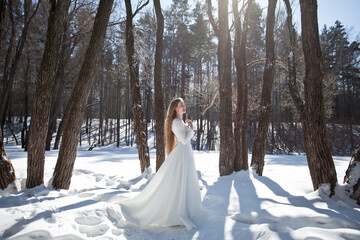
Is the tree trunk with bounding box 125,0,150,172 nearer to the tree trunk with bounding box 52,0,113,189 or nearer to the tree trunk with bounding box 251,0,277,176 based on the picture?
the tree trunk with bounding box 52,0,113,189

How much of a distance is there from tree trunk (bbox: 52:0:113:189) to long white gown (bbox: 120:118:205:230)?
1701mm

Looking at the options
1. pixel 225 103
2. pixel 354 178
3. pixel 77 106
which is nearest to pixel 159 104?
pixel 225 103

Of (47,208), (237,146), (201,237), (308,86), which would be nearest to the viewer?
(201,237)

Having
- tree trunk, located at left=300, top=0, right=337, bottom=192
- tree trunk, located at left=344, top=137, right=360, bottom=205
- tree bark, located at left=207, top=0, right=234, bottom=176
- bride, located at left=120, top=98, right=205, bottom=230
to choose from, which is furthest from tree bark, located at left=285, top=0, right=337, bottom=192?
bride, located at left=120, top=98, right=205, bottom=230

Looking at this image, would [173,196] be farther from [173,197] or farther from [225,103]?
[225,103]

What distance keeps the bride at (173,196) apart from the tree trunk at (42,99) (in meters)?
2.06

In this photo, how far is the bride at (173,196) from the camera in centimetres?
314

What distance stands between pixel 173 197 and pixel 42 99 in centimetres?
315

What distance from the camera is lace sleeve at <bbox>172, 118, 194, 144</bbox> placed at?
3.44m

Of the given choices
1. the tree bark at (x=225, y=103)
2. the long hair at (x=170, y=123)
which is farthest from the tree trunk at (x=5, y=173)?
the tree bark at (x=225, y=103)

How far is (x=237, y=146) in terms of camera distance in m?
6.58

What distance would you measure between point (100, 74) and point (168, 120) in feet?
74.2

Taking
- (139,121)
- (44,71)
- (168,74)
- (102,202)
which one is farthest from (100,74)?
(102,202)

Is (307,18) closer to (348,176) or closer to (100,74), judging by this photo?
(348,176)
